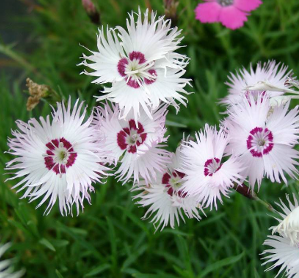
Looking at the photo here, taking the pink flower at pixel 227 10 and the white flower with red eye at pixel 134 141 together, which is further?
the pink flower at pixel 227 10

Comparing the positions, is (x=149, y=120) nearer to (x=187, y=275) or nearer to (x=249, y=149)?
(x=249, y=149)

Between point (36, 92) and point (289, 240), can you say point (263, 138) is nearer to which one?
point (289, 240)

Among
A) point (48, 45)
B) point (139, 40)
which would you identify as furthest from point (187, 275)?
point (48, 45)

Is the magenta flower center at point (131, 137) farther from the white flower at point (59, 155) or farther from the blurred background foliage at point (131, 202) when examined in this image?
the blurred background foliage at point (131, 202)

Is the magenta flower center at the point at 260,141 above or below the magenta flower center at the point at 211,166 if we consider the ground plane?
above

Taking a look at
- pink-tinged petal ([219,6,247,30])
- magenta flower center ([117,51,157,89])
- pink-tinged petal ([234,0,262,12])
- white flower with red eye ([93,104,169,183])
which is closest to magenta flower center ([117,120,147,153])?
white flower with red eye ([93,104,169,183])

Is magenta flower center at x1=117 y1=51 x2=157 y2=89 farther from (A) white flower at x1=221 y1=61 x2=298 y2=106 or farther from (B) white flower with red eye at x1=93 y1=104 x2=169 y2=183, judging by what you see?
(A) white flower at x1=221 y1=61 x2=298 y2=106

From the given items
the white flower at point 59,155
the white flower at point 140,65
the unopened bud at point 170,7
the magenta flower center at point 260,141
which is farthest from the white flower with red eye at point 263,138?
the unopened bud at point 170,7

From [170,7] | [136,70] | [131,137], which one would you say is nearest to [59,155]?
[131,137]
